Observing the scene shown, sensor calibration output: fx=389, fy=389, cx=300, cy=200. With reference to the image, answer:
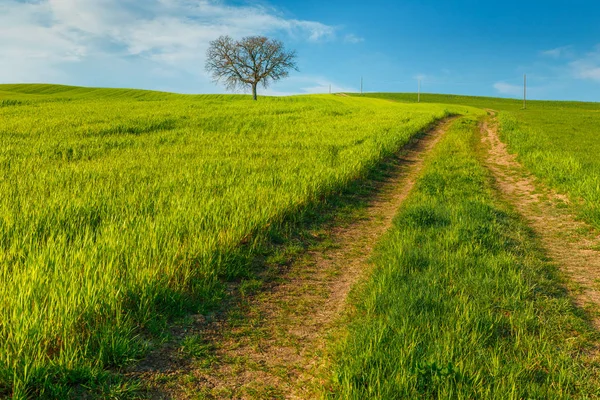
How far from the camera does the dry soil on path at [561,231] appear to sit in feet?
16.9

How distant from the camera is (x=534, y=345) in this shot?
11.6 feet

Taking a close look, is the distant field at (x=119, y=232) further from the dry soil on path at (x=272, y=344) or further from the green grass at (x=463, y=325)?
the green grass at (x=463, y=325)

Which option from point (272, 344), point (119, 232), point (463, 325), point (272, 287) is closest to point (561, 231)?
point (463, 325)

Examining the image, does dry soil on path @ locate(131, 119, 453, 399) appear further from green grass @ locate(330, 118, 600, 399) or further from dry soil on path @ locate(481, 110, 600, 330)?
dry soil on path @ locate(481, 110, 600, 330)

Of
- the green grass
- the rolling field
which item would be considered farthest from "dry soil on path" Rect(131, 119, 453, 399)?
the green grass

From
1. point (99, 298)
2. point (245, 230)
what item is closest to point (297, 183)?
point (245, 230)

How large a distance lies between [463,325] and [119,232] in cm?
451

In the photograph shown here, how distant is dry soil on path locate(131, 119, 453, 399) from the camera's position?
10.3 feet

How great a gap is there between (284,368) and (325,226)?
433 centimetres

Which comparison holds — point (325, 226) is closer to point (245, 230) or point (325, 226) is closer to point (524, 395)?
point (245, 230)

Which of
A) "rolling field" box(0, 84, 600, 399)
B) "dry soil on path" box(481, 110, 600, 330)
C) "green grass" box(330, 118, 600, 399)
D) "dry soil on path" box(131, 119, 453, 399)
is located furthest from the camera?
"dry soil on path" box(481, 110, 600, 330)

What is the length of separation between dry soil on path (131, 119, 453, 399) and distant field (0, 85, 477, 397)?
0.42 m

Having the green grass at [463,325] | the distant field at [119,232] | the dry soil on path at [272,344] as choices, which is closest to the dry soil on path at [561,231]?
the green grass at [463,325]

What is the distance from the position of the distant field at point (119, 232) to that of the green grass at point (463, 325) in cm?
195
